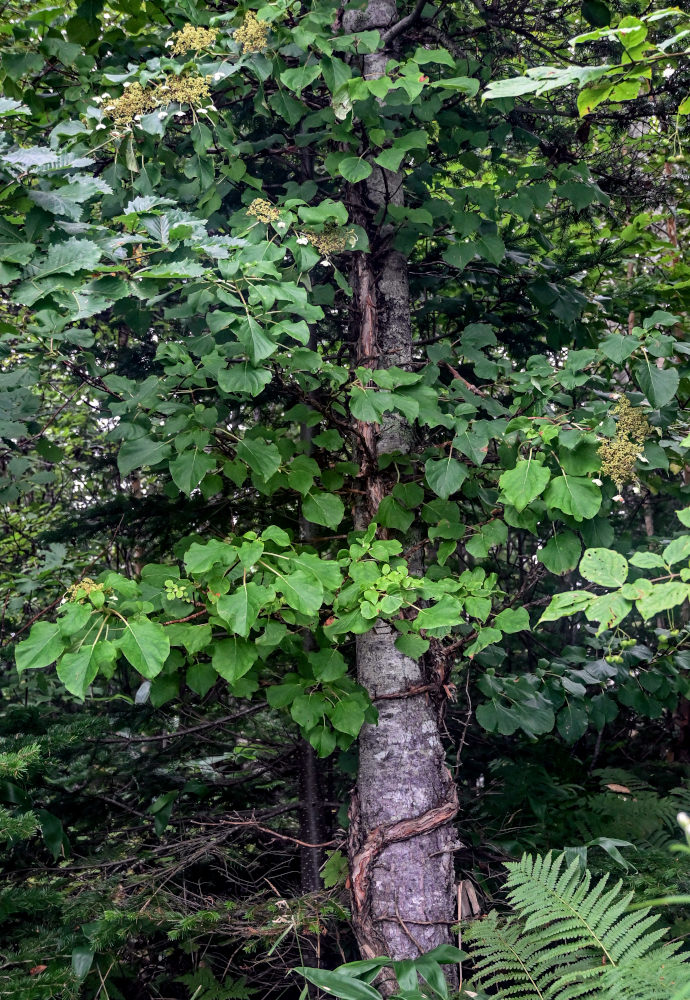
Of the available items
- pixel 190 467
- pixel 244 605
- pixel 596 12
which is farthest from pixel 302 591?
pixel 596 12

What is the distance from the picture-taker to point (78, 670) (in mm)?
1608

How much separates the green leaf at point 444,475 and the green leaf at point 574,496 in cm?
29

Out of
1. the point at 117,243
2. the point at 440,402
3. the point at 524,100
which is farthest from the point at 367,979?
the point at 524,100

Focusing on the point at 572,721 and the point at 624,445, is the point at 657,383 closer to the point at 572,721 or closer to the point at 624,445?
the point at 624,445

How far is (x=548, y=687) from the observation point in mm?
2791

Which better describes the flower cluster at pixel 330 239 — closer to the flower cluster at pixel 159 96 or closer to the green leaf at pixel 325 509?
the flower cluster at pixel 159 96

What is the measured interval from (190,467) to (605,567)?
114cm

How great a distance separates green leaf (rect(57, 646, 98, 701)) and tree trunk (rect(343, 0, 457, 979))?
39.9 inches

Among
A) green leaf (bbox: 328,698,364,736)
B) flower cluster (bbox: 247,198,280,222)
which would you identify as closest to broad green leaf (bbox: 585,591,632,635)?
green leaf (bbox: 328,698,364,736)

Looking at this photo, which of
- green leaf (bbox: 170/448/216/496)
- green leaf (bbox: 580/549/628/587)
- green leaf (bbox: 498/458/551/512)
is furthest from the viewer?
green leaf (bbox: 170/448/216/496)

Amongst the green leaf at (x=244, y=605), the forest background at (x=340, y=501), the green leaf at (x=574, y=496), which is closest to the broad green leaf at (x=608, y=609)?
the forest background at (x=340, y=501)

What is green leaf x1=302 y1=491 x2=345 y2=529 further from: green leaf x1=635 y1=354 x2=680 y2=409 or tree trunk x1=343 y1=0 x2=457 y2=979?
green leaf x1=635 y1=354 x2=680 y2=409

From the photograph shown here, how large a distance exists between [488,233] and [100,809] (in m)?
2.72

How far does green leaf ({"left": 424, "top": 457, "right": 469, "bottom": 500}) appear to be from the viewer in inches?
84.7
